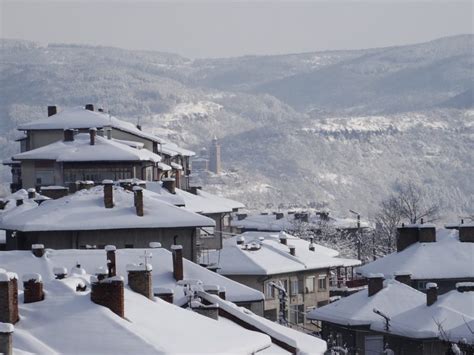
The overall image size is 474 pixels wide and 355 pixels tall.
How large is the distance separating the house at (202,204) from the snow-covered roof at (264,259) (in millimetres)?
668

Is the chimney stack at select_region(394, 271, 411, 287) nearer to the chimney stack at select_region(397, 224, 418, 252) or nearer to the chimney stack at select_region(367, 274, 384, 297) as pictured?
the chimney stack at select_region(367, 274, 384, 297)

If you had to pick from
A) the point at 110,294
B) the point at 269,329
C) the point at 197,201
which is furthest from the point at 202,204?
the point at 110,294

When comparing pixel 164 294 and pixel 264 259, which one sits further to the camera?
pixel 264 259

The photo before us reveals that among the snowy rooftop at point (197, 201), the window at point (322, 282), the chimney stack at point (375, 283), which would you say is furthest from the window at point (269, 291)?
the chimney stack at point (375, 283)

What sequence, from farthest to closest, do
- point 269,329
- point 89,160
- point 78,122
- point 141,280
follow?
1. point 78,122
2. point 89,160
3. point 269,329
4. point 141,280

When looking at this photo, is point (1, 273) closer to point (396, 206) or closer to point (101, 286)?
point (101, 286)

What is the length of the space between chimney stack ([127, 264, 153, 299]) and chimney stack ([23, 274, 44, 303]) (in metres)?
4.32

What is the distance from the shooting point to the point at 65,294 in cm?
2936

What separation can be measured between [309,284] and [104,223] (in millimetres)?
30973

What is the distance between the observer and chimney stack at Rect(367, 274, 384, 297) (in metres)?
59.0

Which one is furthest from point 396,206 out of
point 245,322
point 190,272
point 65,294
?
point 65,294

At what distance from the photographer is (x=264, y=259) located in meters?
82.6

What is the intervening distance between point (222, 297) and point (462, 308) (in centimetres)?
1464

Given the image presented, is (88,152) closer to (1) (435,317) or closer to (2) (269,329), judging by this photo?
(1) (435,317)
